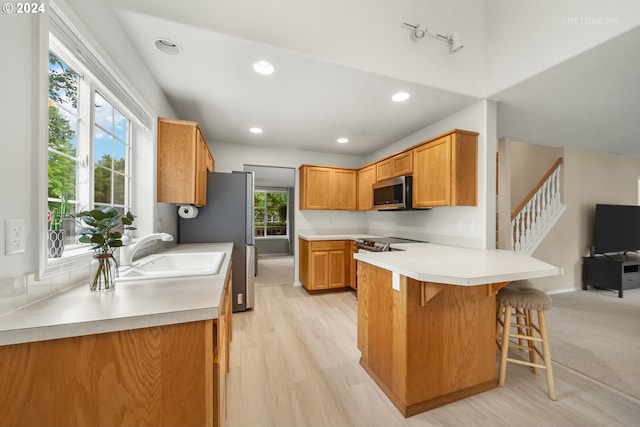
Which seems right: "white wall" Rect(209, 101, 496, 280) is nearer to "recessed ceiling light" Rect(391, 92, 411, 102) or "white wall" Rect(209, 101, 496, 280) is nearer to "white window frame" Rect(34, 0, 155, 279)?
"recessed ceiling light" Rect(391, 92, 411, 102)

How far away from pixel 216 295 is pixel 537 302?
2.11 m

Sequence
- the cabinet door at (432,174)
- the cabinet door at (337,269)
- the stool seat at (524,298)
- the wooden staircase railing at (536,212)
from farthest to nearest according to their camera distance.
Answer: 1. the cabinet door at (337,269)
2. the wooden staircase railing at (536,212)
3. the cabinet door at (432,174)
4. the stool seat at (524,298)

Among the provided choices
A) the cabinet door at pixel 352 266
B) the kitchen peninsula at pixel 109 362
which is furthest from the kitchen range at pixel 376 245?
the kitchen peninsula at pixel 109 362

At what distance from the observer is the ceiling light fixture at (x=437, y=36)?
2.12m

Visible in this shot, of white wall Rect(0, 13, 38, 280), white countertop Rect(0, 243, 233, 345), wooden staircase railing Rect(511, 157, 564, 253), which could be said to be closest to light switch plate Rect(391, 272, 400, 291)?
white countertop Rect(0, 243, 233, 345)

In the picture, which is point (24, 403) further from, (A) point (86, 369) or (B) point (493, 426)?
(B) point (493, 426)

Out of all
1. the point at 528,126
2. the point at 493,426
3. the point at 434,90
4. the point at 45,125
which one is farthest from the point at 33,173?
the point at 528,126

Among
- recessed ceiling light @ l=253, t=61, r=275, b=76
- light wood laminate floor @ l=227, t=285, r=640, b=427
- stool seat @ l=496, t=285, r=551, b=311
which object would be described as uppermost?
recessed ceiling light @ l=253, t=61, r=275, b=76

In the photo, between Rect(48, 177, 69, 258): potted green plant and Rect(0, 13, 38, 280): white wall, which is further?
Rect(48, 177, 69, 258): potted green plant

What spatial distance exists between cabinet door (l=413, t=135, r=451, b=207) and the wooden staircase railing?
6.65 ft

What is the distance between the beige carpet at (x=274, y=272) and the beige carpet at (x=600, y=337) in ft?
12.3

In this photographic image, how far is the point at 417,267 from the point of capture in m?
1.46

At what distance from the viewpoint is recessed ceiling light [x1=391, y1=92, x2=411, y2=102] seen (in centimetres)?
237

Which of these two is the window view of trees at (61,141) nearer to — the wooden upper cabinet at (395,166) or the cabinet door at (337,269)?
the wooden upper cabinet at (395,166)
